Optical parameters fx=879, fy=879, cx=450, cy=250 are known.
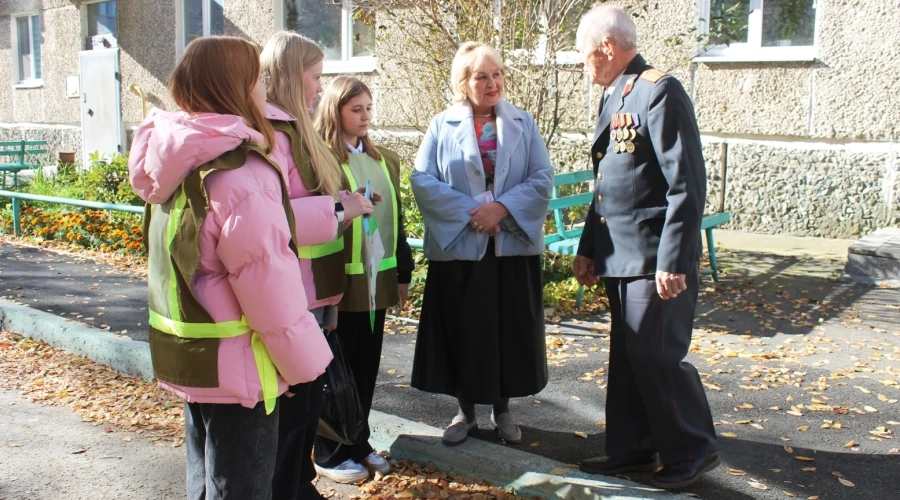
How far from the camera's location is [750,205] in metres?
9.37

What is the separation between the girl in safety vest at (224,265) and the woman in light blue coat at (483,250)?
54.8 inches

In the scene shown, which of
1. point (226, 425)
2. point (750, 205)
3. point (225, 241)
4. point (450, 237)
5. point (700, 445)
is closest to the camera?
point (225, 241)

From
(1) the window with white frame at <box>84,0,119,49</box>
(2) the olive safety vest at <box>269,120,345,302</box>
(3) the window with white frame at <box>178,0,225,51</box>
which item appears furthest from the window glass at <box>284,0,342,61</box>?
(2) the olive safety vest at <box>269,120,345,302</box>

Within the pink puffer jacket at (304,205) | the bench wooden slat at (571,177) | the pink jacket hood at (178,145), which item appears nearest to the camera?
the pink jacket hood at (178,145)

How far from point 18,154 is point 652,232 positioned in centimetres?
1509

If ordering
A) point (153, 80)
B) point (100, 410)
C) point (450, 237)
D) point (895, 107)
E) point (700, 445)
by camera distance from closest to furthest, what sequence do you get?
point (700, 445) < point (450, 237) < point (100, 410) < point (895, 107) < point (153, 80)

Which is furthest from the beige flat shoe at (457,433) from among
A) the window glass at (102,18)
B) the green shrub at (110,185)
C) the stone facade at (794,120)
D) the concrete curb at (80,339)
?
the window glass at (102,18)

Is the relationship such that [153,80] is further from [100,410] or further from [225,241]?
[225,241]

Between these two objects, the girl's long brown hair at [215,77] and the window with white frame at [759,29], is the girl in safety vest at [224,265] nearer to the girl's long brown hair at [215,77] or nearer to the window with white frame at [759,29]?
the girl's long brown hair at [215,77]

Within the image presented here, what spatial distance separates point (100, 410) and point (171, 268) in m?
2.62

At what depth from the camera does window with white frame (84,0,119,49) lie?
54.2 ft

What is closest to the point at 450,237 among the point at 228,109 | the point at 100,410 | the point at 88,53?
the point at 228,109

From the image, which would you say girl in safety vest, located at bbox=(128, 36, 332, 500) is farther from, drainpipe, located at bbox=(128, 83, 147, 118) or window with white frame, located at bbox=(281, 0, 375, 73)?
drainpipe, located at bbox=(128, 83, 147, 118)

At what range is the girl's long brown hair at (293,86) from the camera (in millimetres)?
3174
